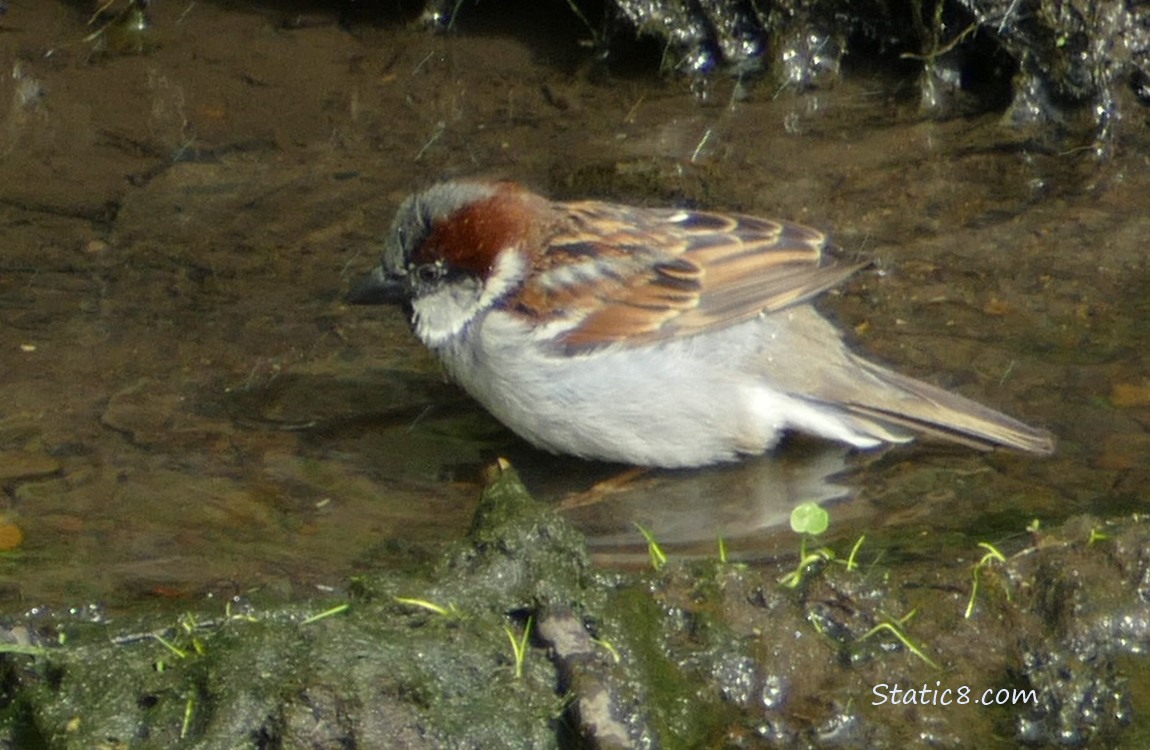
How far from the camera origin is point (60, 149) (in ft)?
23.0

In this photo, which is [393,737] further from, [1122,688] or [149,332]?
[149,332]

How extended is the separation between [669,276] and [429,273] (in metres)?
0.76

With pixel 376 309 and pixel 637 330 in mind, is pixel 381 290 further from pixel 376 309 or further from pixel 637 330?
pixel 637 330

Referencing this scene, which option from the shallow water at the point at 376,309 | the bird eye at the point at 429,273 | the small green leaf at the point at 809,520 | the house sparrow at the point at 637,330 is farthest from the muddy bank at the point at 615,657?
the bird eye at the point at 429,273

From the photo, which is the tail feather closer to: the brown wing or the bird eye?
the brown wing

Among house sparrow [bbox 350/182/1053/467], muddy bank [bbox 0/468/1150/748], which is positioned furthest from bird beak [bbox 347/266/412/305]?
muddy bank [bbox 0/468/1150/748]

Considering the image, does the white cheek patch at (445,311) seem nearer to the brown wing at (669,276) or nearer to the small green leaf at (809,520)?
the brown wing at (669,276)

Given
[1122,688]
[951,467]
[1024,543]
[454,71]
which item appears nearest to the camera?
[1122,688]

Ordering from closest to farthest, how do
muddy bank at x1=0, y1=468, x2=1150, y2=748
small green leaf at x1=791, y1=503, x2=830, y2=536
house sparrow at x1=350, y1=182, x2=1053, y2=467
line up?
muddy bank at x1=0, y1=468, x2=1150, y2=748 → small green leaf at x1=791, y1=503, x2=830, y2=536 → house sparrow at x1=350, y1=182, x2=1053, y2=467

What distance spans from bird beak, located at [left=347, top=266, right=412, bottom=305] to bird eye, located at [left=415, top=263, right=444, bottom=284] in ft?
0.15

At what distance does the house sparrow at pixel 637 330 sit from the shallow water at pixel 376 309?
0.15 metres

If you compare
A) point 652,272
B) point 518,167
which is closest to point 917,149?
point 518,167

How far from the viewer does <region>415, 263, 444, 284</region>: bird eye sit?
543cm

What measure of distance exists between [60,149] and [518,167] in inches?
73.5
